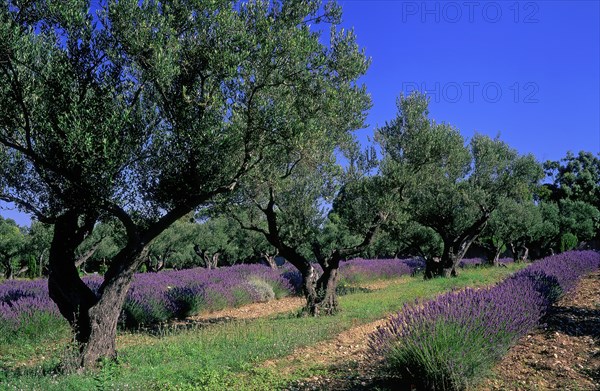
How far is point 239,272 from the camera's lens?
79.0 feet

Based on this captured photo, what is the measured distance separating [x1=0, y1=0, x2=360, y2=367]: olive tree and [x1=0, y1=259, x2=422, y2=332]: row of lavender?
13.5 ft

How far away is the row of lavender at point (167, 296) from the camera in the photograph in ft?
38.1

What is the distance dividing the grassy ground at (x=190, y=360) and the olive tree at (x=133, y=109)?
873mm

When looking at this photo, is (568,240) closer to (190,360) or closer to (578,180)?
(578,180)

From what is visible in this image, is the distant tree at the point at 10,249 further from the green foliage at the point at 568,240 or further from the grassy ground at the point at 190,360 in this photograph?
the green foliage at the point at 568,240

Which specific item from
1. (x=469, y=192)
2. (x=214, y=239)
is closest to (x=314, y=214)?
(x=469, y=192)

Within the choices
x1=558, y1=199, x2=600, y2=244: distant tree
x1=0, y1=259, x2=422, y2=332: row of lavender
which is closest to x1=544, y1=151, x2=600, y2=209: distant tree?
x1=558, y1=199, x2=600, y2=244: distant tree

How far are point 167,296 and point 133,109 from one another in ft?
30.2

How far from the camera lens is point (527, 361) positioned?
6844mm

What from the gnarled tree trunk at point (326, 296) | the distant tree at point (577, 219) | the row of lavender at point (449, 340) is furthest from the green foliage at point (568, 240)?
the row of lavender at point (449, 340)

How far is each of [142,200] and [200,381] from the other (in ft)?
14.3

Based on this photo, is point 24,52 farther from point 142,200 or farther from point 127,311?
point 127,311

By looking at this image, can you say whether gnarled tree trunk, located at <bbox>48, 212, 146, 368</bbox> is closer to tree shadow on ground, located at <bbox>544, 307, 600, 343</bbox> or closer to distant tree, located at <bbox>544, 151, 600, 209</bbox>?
tree shadow on ground, located at <bbox>544, 307, 600, 343</bbox>

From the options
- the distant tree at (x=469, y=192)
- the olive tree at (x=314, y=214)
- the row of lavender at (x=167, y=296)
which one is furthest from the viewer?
the distant tree at (x=469, y=192)
